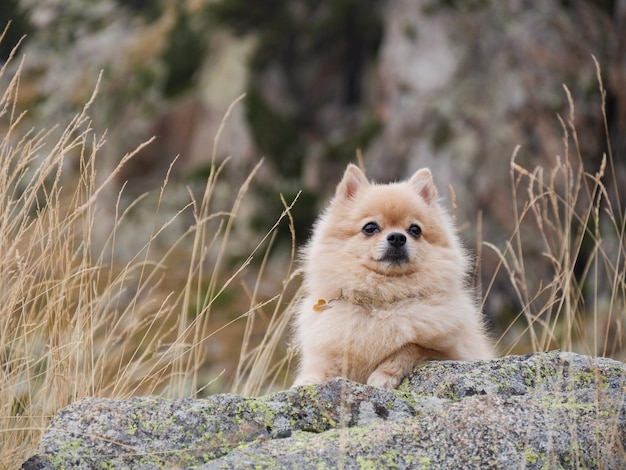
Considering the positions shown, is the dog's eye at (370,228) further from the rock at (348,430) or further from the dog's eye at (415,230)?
the rock at (348,430)

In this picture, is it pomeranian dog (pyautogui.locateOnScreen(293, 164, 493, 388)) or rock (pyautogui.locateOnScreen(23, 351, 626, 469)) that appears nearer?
rock (pyautogui.locateOnScreen(23, 351, 626, 469))

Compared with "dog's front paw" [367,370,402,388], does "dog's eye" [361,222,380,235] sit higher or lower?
higher

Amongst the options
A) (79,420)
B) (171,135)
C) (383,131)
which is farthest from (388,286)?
(171,135)

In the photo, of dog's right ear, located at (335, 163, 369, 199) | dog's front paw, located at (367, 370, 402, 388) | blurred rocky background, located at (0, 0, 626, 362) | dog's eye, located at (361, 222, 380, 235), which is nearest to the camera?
dog's front paw, located at (367, 370, 402, 388)

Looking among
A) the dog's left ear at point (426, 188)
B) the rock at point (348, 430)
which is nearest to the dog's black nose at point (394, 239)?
the dog's left ear at point (426, 188)

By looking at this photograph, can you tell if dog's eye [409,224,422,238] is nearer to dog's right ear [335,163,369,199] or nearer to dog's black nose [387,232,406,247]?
dog's black nose [387,232,406,247]

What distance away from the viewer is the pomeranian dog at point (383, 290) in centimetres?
315

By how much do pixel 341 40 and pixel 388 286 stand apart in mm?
14754

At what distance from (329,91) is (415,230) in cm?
1437

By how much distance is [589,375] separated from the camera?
2.69 metres

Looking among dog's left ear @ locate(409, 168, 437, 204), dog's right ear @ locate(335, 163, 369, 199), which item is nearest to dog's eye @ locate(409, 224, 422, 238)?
dog's left ear @ locate(409, 168, 437, 204)

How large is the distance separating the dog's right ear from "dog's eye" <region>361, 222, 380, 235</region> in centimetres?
31

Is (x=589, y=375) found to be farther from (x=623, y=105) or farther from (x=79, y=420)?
(x=623, y=105)

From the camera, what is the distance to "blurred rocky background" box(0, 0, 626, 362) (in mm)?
12234
